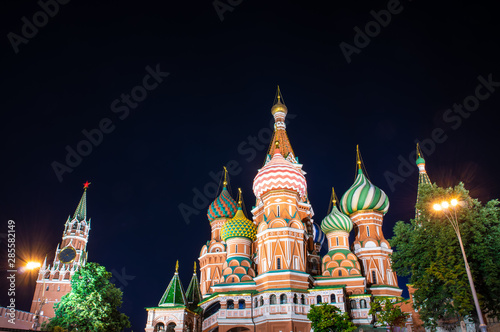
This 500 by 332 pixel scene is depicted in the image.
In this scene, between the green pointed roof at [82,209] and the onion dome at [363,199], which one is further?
the green pointed roof at [82,209]

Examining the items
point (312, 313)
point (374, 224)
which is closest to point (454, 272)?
point (312, 313)

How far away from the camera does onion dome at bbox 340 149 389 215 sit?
36.3m

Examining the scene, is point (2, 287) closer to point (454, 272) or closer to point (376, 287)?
point (376, 287)

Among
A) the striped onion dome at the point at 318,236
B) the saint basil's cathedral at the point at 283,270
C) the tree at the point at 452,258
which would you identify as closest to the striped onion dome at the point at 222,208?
the saint basil's cathedral at the point at 283,270

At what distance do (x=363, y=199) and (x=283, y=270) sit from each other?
12.0 m

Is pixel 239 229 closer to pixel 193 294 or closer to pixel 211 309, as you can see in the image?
pixel 211 309

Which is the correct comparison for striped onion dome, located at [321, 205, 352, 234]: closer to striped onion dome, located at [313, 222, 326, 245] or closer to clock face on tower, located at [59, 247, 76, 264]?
striped onion dome, located at [313, 222, 326, 245]

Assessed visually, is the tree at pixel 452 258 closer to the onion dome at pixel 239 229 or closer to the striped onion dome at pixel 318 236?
the onion dome at pixel 239 229

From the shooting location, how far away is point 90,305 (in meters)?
24.3

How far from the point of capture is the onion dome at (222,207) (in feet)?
137

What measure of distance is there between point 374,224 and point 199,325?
18.0 m

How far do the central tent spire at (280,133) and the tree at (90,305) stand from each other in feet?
66.8

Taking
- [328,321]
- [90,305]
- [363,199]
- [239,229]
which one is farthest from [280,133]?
[90,305]

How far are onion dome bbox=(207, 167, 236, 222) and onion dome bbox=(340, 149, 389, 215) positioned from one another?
38.7 feet
